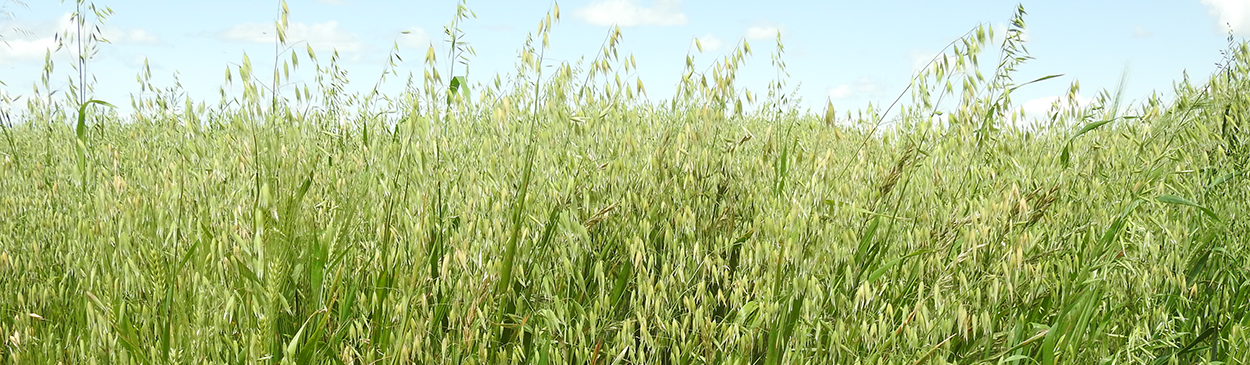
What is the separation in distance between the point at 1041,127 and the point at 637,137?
56.3 inches

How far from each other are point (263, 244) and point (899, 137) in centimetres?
246

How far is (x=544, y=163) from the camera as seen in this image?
2.14 m

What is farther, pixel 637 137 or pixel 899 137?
pixel 899 137

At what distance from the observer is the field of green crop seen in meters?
1.75

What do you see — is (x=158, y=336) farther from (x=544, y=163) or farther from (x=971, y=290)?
(x=971, y=290)

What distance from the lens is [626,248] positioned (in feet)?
6.79

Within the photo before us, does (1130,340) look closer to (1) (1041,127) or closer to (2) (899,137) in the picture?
(1) (1041,127)

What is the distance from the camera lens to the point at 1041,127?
9.10ft

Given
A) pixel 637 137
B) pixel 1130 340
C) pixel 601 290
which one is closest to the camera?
pixel 601 290

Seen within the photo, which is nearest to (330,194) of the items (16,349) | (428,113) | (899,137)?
(428,113)

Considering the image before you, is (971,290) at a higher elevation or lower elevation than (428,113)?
lower

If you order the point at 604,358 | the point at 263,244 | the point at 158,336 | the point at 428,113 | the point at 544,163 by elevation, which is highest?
the point at 428,113

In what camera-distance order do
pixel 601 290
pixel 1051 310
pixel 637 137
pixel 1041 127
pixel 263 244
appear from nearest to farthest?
pixel 263 244 < pixel 601 290 < pixel 1051 310 < pixel 637 137 < pixel 1041 127

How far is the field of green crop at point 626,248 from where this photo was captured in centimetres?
175
